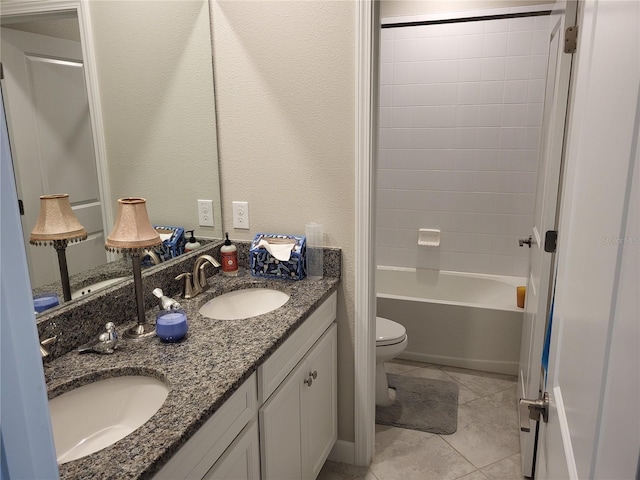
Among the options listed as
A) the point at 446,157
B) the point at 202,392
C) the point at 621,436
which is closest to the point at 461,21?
Answer: the point at 446,157

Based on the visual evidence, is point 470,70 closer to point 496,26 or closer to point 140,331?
point 496,26

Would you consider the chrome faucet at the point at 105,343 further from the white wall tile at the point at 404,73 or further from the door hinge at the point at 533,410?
the white wall tile at the point at 404,73

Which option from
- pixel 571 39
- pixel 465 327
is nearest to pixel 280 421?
pixel 571 39

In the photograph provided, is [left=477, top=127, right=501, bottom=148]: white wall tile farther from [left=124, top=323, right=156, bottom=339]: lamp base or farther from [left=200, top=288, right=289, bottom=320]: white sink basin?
[left=124, top=323, right=156, bottom=339]: lamp base

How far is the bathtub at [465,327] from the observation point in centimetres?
304

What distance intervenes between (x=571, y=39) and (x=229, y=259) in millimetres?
1524

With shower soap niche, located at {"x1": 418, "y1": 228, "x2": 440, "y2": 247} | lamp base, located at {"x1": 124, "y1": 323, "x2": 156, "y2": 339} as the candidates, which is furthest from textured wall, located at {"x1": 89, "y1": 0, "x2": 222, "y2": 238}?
shower soap niche, located at {"x1": 418, "y1": 228, "x2": 440, "y2": 247}

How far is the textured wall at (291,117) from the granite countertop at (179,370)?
409 millimetres

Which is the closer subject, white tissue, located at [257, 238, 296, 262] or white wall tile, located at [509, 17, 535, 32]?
white tissue, located at [257, 238, 296, 262]

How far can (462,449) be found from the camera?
2359mm

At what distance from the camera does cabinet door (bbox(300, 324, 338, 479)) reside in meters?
1.83

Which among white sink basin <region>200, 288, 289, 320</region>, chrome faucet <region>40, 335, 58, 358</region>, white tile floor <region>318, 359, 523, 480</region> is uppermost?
chrome faucet <region>40, 335, 58, 358</region>

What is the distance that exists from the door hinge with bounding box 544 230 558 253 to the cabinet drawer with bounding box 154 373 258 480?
1.23 meters

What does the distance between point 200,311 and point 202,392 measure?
683mm
